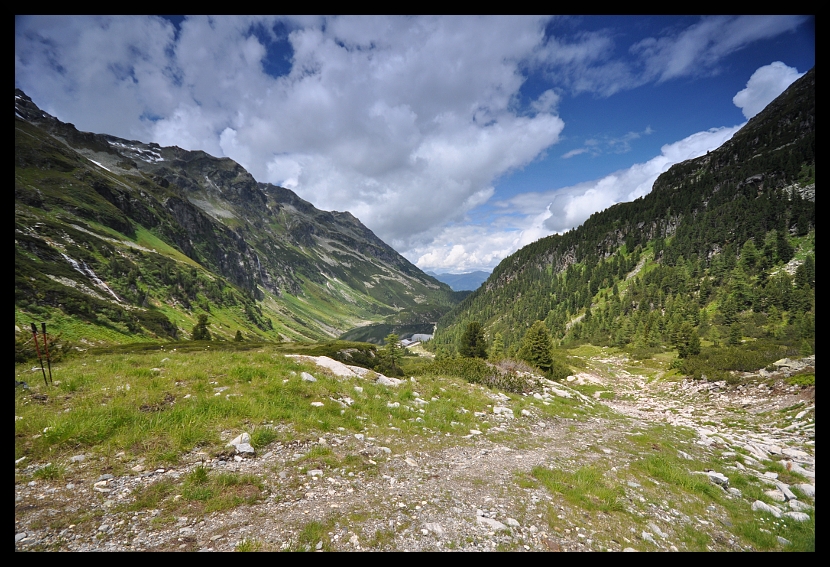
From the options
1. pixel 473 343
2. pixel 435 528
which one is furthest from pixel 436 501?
pixel 473 343

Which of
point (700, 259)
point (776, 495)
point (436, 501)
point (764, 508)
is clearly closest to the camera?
point (436, 501)

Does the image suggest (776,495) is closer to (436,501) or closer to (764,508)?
(764,508)

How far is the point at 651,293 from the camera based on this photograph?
10619 cm

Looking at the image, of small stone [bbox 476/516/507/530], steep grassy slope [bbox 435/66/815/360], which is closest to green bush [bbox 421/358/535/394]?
small stone [bbox 476/516/507/530]

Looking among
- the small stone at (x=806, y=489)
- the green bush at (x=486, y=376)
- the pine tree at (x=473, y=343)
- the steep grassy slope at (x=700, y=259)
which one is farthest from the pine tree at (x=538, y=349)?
the small stone at (x=806, y=489)

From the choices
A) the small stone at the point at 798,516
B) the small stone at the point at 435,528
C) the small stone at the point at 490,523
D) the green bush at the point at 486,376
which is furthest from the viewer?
the green bush at the point at 486,376

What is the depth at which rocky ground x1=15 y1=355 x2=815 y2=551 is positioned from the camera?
450cm

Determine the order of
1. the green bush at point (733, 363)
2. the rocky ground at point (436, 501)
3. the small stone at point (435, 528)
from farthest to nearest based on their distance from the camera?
1. the green bush at point (733, 363)
2. the small stone at point (435, 528)
3. the rocky ground at point (436, 501)

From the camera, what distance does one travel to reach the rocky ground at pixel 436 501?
14.8 ft

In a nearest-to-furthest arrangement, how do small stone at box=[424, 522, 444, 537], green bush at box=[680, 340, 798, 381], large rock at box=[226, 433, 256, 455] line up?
small stone at box=[424, 522, 444, 537]
large rock at box=[226, 433, 256, 455]
green bush at box=[680, 340, 798, 381]

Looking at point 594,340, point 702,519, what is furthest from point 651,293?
point 702,519

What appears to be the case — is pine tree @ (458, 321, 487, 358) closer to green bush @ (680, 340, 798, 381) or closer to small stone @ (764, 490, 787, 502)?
green bush @ (680, 340, 798, 381)

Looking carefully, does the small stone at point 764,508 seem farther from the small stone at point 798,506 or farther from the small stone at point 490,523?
the small stone at point 490,523

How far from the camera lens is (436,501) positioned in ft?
20.2
